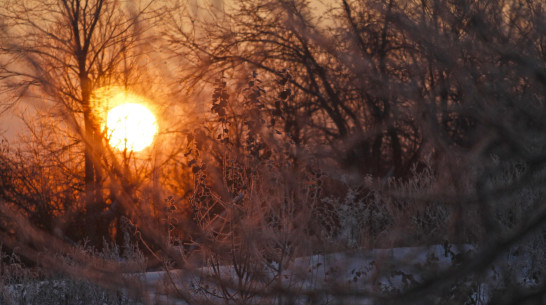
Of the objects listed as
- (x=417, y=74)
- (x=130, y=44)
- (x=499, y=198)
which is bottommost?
(x=499, y=198)

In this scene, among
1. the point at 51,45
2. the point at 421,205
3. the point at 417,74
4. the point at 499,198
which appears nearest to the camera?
the point at 499,198

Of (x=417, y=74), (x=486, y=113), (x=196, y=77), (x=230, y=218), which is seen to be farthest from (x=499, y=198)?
(x=196, y=77)

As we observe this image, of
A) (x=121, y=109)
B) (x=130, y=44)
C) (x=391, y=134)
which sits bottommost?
(x=391, y=134)

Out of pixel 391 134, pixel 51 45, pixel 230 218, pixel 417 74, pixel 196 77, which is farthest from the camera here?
pixel 51 45

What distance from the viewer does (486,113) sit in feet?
3.84

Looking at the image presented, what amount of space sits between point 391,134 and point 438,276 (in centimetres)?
1128

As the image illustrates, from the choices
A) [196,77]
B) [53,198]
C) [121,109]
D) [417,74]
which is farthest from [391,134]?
[417,74]

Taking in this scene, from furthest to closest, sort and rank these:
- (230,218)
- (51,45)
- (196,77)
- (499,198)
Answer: (51,45)
(196,77)
(230,218)
(499,198)

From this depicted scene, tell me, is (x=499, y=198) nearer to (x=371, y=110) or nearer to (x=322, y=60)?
(x=371, y=110)

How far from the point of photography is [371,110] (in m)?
11.9

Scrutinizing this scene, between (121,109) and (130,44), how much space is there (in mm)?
1673

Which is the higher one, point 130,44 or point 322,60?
point 130,44

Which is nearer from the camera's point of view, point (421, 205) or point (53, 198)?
point (421, 205)

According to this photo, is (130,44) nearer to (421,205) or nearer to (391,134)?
(391,134)
